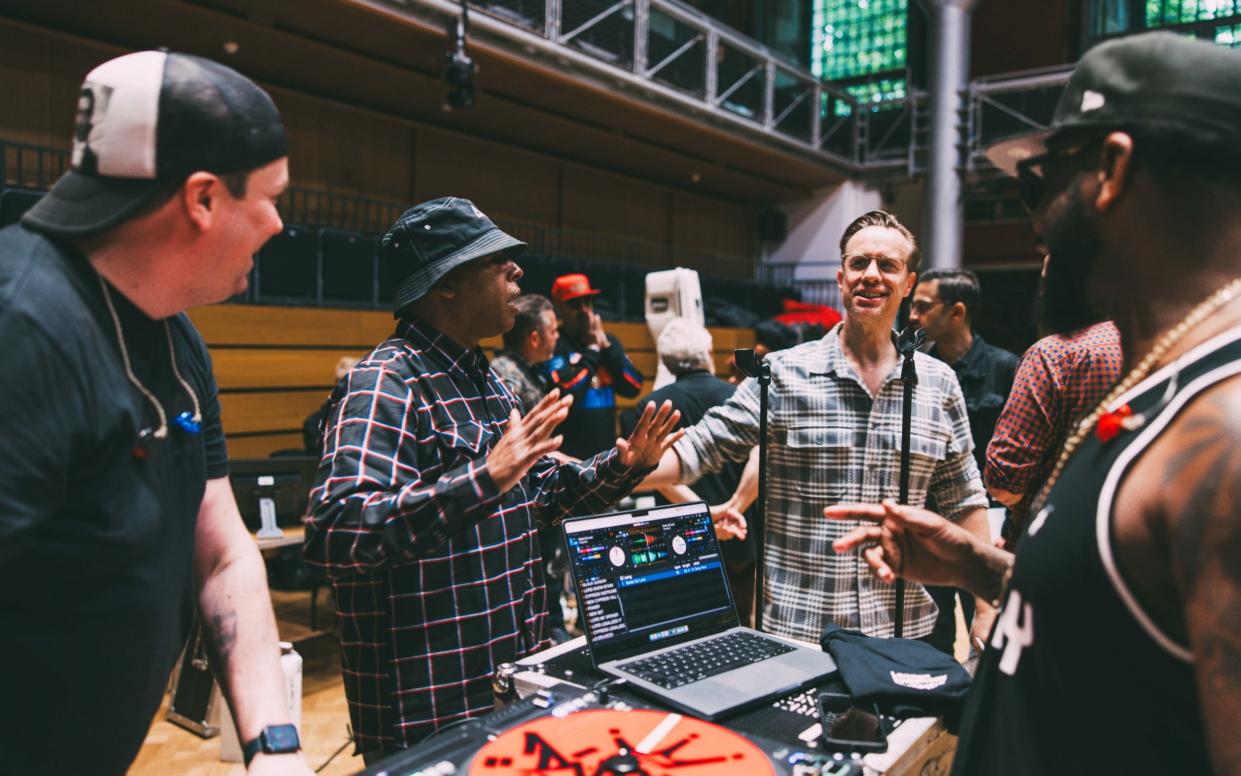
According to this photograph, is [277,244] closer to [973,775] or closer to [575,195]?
[575,195]

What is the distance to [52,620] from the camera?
2.95 ft

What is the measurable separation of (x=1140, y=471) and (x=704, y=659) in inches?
31.8

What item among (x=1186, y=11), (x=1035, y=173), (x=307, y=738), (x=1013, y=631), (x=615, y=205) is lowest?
(x=307, y=738)

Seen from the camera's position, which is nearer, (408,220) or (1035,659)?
(1035,659)

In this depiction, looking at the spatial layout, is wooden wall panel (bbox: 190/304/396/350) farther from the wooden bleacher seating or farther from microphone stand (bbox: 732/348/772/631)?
microphone stand (bbox: 732/348/772/631)

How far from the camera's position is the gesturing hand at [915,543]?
44.5 inches

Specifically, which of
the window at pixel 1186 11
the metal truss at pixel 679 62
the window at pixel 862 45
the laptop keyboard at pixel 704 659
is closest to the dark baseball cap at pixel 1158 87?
the laptop keyboard at pixel 704 659

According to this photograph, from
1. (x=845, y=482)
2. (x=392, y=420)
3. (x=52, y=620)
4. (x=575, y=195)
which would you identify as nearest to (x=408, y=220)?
(x=392, y=420)

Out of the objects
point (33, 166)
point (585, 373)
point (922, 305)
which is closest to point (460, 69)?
point (585, 373)

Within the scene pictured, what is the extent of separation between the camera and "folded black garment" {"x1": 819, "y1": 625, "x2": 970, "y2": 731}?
1.26 meters

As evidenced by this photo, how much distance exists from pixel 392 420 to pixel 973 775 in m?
1.02

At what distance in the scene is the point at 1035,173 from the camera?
930mm

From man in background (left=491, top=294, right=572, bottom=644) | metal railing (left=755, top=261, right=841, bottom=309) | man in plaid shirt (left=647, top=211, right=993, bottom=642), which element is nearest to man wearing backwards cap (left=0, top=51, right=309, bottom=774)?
man in plaid shirt (left=647, top=211, right=993, bottom=642)

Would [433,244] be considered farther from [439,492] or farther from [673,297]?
[673,297]
